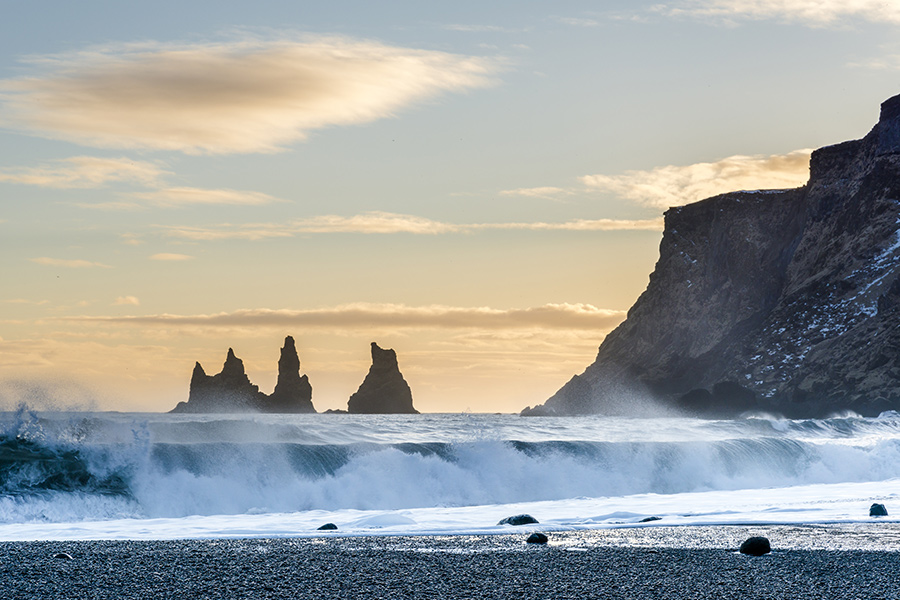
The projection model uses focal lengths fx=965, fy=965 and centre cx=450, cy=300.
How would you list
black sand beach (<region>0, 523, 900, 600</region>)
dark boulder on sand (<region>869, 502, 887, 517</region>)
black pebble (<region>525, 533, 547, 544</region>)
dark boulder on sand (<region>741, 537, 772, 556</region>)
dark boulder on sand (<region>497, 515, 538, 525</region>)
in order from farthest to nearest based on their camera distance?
dark boulder on sand (<region>869, 502, 887, 517</region>) → dark boulder on sand (<region>497, 515, 538, 525</region>) → black pebble (<region>525, 533, 547, 544</region>) → dark boulder on sand (<region>741, 537, 772, 556</region>) → black sand beach (<region>0, 523, 900, 600</region>)

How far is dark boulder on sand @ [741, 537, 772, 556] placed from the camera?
450 inches

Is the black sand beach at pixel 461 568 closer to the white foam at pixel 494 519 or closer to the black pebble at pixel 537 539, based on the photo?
the black pebble at pixel 537 539

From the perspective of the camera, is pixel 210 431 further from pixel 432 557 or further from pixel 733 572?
pixel 733 572

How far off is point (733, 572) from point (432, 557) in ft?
11.2

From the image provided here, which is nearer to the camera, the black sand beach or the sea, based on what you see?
the black sand beach

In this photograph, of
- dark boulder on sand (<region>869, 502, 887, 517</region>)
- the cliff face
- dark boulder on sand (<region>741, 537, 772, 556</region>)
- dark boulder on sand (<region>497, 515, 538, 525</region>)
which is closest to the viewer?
dark boulder on sand (<region>741, 537, 772, 556</region>)

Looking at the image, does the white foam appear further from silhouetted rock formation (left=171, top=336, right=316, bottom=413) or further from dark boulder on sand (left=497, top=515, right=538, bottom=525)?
silhouetted rock formation (left=171, top=336, right=316, bottom=413)

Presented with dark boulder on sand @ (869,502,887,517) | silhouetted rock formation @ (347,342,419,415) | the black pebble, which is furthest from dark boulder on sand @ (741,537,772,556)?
silhouetted rock formation @ (347,342,419,415)

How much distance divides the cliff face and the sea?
59.4 meters

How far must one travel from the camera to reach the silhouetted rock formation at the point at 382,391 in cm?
14838

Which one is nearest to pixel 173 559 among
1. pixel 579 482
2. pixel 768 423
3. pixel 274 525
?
pixel 274 525

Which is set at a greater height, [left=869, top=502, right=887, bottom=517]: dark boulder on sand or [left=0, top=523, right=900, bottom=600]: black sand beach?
[left=0, top=523, right=900, bottom=600]: black sand beach

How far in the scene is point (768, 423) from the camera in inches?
1898

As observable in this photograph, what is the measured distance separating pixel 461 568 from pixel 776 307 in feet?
351
